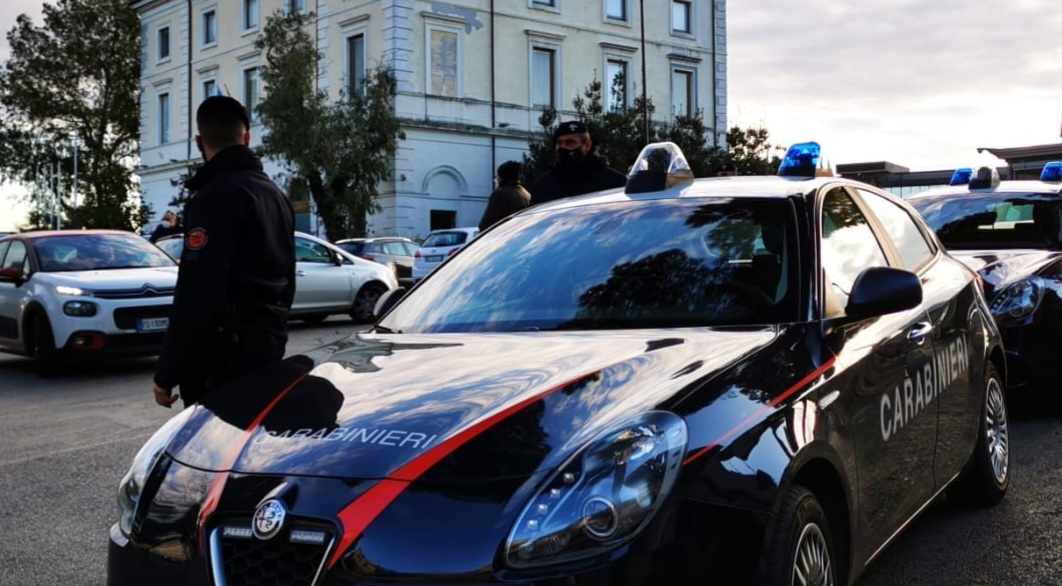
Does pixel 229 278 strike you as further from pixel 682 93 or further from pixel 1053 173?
pixel 682 93

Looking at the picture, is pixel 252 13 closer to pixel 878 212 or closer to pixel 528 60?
pixel 528 60

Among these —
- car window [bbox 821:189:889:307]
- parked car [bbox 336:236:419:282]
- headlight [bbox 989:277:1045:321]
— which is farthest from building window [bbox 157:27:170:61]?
car window [bbox 821:189:889:307]

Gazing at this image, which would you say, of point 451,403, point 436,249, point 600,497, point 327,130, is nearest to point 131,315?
point 451,403

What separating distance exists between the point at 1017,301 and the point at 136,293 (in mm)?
7852

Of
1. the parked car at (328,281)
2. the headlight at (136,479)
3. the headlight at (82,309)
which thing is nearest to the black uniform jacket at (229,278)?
the headlight at (136,479)

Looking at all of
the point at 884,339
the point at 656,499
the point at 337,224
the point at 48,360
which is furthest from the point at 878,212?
the point at 337,224

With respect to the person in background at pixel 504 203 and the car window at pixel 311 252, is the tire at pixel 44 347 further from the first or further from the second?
the car window at pixel 311 252

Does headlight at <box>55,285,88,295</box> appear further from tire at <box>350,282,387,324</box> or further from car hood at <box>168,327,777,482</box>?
car hood at <box>168,327,777,482</box>

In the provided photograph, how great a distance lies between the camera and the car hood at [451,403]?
2549mm

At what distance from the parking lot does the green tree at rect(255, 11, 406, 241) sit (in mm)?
25232

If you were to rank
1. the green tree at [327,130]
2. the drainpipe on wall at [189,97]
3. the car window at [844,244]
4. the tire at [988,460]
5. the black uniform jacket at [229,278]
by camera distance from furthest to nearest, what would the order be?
the drainpipe on wall at [189,97] → the green tree at [327,130] → the tire at [988,460] → the black uniform jacket at [229,278] → the car window at [844,244]

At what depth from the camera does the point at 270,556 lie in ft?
7.99

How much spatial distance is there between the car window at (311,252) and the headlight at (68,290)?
505cm

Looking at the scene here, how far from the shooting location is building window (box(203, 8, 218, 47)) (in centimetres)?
4544
